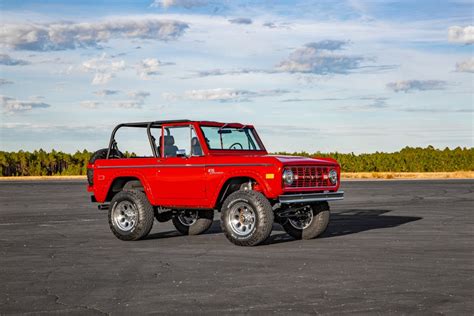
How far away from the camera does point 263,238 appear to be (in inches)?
521

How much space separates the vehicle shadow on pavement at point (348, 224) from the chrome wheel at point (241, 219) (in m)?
0.58

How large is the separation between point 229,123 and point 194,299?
23.8 feet

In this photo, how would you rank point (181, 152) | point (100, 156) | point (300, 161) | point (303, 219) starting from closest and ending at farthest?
1. point (300, 161)
2. point (181, 152)
3. point (303, 219)
4. point (100, 156)

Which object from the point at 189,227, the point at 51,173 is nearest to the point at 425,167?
the point at 51,173

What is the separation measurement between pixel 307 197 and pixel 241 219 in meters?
1.23

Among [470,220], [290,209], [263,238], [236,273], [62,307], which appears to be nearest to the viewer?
[62,307]

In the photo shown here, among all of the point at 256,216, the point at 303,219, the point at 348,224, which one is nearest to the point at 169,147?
the point at 256,216

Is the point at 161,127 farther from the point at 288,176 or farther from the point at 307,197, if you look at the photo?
the point at 307,197

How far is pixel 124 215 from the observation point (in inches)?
593

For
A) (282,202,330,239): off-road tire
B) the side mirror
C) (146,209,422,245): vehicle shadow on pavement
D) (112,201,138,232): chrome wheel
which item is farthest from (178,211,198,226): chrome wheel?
(282,202,330,239): off-road tire

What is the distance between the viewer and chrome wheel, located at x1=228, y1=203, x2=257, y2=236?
13.5 m

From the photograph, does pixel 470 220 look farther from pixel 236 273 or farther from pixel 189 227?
pixel 236 273

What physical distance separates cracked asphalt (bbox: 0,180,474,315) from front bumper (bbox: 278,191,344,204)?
2.68ft

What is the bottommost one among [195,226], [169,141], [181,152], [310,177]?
[195,226]
